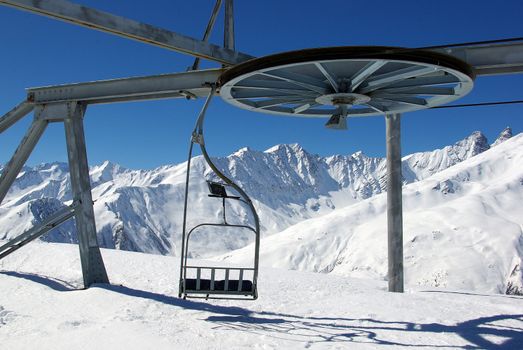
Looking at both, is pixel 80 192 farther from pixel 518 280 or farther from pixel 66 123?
pixel 518 280

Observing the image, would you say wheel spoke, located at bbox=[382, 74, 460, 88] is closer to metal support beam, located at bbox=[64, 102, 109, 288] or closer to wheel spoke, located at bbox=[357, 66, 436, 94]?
wheel spoke, located at bbox=[357, 66, 436, 94]

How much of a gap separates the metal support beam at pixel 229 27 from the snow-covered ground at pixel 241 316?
5.61 m

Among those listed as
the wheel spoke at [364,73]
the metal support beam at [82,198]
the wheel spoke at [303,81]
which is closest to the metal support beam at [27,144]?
the metal support beam at [82,198]

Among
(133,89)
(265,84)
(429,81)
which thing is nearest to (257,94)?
(265,84)

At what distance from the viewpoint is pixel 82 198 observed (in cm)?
1357

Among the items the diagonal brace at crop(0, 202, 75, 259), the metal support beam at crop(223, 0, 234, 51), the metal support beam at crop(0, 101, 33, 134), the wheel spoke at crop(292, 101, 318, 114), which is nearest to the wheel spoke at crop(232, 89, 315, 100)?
the wheel spoke at crop(292, 101, 318, 114)

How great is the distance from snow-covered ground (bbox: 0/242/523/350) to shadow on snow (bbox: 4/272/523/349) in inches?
0.8

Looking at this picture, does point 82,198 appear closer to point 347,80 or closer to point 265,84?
point 265,84

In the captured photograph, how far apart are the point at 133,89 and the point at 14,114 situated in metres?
3.83

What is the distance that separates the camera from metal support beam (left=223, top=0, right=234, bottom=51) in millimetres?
11305

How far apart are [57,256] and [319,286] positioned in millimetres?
8910

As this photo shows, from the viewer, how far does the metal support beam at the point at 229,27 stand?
445 inches

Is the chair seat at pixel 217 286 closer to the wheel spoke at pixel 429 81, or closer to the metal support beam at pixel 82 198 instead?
the metal support beam at pixel 82 198

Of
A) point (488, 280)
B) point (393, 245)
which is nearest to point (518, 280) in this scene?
point (488, 280)
